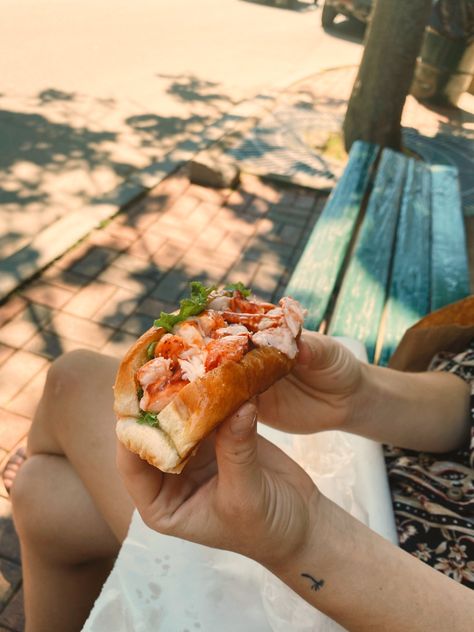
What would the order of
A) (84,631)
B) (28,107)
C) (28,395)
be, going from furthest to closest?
(28,107) < (28,395) < (84,631)

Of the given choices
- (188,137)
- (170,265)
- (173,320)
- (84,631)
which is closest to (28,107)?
(188,137)

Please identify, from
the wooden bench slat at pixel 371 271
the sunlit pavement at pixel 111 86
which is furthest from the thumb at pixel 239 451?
the sunlit pavement at pixel 111 86

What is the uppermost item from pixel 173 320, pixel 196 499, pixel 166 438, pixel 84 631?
pixel 173 320

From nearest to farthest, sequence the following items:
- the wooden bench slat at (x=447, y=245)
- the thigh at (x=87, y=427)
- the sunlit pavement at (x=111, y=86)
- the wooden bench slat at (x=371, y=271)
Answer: the thigh at (x=87, y=427)
the wooden bench slat at (x=371, y=271)
the wooden bench slat at (x=447, y=245)
the sunlit pavement at (x=111, y=86)

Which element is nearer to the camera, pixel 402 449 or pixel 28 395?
pixel 402 449

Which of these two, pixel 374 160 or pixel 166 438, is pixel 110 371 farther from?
pixel 374 160

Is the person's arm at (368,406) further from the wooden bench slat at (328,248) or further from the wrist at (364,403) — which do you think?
the wooden bench slat at (328,248)

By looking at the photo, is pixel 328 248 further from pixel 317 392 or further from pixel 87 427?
pixel 87 427
